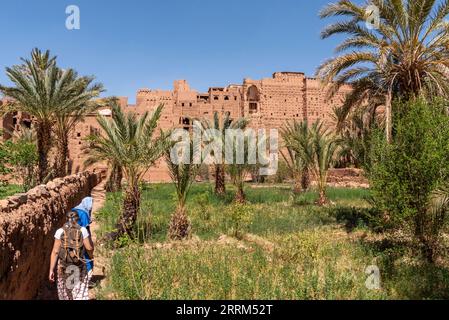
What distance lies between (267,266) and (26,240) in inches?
148

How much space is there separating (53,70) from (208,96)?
29.0 meters

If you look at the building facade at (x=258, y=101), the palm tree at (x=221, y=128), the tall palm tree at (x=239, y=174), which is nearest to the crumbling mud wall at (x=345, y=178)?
the palm tree at (x=221, y=128)

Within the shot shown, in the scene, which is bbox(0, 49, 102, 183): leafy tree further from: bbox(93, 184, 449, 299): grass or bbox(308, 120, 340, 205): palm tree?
bbox(308, 120, 340, 205): palm tree

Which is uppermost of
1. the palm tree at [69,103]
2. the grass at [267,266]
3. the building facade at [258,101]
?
the building facade at [258,101]

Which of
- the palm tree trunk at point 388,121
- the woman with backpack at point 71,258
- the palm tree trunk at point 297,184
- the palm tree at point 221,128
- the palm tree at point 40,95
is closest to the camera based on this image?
the woman with backpack at point 71,258

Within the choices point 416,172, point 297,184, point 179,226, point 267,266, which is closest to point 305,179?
point 297,184

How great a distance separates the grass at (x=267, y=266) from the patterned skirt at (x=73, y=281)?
2.07 feet

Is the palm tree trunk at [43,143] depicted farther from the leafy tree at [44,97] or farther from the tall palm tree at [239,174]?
the tall palm tree at [239,174]

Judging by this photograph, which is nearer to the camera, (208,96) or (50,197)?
(50,197)

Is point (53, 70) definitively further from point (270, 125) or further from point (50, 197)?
point (270, 125)

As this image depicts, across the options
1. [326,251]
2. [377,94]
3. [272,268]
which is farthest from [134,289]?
[377,94]

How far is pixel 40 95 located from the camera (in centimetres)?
1498

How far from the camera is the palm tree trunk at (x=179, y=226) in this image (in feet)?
33.6
